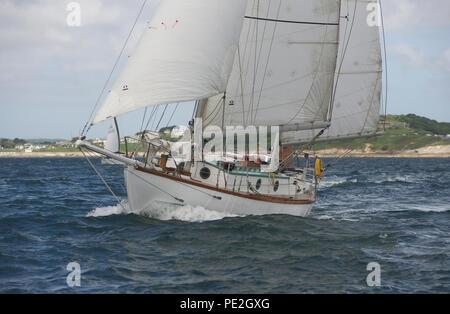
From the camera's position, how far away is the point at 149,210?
17844 millimetres

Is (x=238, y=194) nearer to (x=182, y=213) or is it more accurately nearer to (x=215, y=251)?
(x=182, y=213)

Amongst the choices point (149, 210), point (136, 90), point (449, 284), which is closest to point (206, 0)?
point (136, 90)

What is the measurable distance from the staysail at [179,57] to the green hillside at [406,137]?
131 metres

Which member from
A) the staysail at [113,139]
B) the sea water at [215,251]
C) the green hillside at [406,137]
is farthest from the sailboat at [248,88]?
the green hillside at [406,137]

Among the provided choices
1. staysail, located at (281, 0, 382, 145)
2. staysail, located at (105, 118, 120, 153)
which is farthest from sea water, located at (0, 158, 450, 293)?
staysail, located at (281, 0, 382, 145)

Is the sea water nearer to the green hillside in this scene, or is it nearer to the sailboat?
the sailboat

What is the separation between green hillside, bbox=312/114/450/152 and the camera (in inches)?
6181

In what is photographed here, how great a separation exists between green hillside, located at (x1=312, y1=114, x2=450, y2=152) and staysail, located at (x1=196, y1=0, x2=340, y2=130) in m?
126

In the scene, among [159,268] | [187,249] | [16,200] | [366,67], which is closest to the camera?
[159,268]

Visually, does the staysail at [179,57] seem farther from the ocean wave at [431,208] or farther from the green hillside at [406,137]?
the green hillside at [406,137]

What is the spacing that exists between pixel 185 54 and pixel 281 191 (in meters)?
7.78

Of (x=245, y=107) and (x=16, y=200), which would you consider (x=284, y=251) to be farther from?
(x=16, y=200)

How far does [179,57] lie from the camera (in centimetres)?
1502

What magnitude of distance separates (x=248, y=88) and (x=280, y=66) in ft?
5.20
